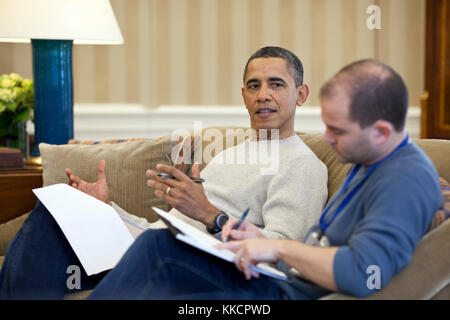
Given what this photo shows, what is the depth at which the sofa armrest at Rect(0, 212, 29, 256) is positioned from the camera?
201 centimetres

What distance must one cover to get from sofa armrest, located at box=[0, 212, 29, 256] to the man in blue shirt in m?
0.99

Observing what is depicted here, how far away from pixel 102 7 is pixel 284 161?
1176mm

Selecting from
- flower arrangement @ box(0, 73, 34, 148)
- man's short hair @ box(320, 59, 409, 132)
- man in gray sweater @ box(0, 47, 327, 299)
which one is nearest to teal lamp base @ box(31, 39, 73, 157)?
flower arrangement @ box(0, 73, 34, 148)

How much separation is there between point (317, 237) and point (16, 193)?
4.48 feet

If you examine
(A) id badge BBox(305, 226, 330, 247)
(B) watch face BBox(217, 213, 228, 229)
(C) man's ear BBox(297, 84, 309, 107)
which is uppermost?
(C) man's ear BBox(297, 84, 309, 107)

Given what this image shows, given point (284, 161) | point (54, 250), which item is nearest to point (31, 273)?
point (54, 250)

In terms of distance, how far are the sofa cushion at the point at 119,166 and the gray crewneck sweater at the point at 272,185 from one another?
0.19 metres

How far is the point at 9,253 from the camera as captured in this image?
4.89 ft

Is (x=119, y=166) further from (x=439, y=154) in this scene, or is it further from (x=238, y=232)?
(x=439, y=154)

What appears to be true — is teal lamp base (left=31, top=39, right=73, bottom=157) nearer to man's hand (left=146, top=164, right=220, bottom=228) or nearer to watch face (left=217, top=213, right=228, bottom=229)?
man's hand (left=146, top=164, right=220, bottom=228)

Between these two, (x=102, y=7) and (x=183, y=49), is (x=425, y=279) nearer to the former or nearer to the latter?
(x=102, y=7)

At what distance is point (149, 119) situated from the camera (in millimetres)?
3240

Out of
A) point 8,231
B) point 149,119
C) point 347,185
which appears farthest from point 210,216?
point 149,119

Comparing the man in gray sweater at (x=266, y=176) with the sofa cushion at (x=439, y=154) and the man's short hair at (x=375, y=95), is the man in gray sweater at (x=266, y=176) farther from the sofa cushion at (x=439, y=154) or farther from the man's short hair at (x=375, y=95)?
the man's short hair at (x=375, y=95)
